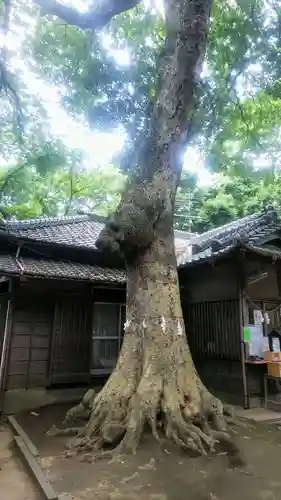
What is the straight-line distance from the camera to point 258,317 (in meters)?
8.48

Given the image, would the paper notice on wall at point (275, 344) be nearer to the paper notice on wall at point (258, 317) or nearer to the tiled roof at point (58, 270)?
the paper notice on wall at point (258, 317)

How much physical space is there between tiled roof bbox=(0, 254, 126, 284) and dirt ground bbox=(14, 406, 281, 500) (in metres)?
3.57

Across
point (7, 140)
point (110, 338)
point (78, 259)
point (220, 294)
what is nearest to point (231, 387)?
point (220, 294)

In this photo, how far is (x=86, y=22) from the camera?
6734 millimetres

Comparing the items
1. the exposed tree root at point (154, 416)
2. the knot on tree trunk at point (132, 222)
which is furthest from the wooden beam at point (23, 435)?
the knot on tree trunk at point (132, 222)

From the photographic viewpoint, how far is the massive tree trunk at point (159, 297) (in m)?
5.09

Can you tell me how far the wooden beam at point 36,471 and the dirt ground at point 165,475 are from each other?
90 mm

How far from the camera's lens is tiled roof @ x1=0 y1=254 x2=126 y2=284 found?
758 cm

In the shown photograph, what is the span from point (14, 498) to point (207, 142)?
9.27 meters

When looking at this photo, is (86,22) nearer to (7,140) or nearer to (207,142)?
(207,142)

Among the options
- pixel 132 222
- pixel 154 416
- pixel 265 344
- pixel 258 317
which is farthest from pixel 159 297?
pixel 265 344

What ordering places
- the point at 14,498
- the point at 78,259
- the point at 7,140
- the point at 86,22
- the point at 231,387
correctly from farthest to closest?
the point at 7,140 < the point at 78,259 < the point at 231,387 < the point at 86,22 < the point at 14,498

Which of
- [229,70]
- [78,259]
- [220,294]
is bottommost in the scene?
[220,294]

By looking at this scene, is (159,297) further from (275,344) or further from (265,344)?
(275,344)
